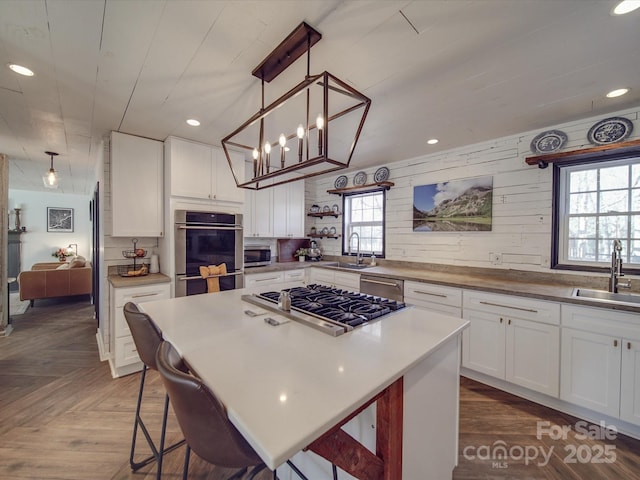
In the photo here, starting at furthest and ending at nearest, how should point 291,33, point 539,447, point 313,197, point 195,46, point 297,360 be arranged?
1. point 313,197
2. point 539,447
3. point 195,46
4. point 291,33
5. point 297,360

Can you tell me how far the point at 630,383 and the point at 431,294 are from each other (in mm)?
1423

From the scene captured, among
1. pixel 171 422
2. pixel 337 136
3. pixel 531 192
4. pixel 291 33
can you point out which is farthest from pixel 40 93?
pixel 531 192

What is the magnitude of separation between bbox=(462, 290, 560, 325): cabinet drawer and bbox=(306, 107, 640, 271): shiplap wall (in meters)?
0.68

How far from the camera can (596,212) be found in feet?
8.15

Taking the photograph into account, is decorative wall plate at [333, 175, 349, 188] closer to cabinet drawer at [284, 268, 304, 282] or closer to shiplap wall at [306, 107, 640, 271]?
shiplap wall at [306, 107, 640, 271]

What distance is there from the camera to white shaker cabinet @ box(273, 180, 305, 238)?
4.36 meters

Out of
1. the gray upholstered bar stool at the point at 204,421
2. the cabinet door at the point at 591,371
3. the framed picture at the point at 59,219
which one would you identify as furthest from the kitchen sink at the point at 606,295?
the framed picture at the point at 59,219

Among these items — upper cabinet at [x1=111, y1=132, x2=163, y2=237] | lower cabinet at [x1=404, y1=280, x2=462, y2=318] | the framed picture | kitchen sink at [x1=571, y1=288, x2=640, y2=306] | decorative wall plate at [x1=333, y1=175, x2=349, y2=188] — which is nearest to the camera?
kitchen sink at [x1=571, y1=288, x2=640, y2=306]

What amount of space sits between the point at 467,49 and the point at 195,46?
1593 mm

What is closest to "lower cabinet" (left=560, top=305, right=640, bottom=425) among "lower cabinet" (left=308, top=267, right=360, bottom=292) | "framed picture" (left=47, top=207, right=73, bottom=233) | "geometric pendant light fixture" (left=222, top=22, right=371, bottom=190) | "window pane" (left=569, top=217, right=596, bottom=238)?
"window pane" (left=569, top=217, right=596, bottom=238)

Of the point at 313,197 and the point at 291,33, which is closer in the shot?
the point at 291,33

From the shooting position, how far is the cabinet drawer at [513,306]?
2.14 metres

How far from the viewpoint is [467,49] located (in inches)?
62.2

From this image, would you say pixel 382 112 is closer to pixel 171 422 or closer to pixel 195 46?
pixel 195 46
